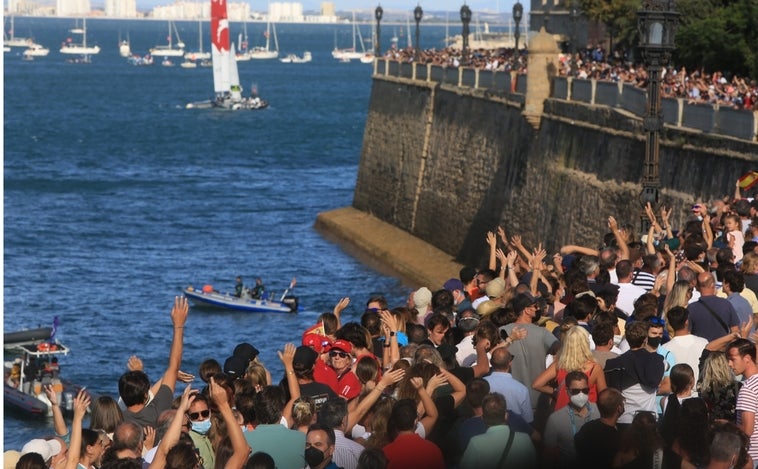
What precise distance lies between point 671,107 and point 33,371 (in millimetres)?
15675

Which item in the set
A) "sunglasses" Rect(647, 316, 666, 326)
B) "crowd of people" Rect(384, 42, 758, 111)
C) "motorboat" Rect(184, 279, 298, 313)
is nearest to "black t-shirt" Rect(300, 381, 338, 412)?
"sunglasses" Rect(647, 316, 666, 326)

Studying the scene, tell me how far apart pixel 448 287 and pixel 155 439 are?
18.3ft

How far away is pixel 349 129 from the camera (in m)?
119

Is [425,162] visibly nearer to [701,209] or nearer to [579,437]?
[701,209]

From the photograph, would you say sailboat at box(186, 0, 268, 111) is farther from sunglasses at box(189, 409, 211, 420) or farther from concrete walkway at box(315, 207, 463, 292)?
sunglasses at box(189, 409, 211, 420)

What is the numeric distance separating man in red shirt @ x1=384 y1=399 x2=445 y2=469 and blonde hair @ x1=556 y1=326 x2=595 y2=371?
157 cm

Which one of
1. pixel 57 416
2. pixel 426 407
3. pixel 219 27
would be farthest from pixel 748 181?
pixel 219 27

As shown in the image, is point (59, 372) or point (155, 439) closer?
point (155, 439)

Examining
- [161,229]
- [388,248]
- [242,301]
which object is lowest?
[161,229]

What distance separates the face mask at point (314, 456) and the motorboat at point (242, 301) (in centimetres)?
3437

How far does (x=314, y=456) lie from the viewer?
867 centimetres

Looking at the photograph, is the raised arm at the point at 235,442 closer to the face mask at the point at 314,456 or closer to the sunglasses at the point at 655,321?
the face mask at the point at 314,456

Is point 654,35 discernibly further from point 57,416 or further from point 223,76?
point 223,76

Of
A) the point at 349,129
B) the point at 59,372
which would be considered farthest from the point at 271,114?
the point at 59,372
